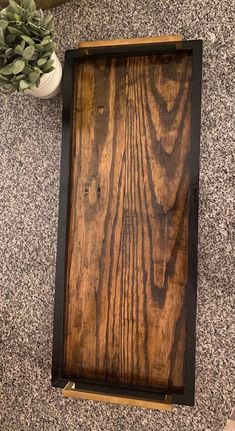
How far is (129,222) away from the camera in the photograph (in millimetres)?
961

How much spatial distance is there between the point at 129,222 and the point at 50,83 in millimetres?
378

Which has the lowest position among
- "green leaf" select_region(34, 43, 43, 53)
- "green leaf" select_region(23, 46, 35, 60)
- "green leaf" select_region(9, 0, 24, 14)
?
"green leaf" select_region(23, 46, 35, 60)

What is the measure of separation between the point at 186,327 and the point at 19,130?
25.7 inches

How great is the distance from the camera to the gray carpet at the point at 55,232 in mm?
930

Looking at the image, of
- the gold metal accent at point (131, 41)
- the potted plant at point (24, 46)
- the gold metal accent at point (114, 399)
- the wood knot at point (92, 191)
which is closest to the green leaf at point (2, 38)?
the potted plant at point (24, 46)

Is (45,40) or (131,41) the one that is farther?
(131,41)

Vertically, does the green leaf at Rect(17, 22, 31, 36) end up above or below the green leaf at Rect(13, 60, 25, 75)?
above

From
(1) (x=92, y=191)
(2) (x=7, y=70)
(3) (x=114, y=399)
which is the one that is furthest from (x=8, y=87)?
(3) (x=114, y=399)

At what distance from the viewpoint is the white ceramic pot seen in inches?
36.1

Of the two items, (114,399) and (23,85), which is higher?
(23,85)

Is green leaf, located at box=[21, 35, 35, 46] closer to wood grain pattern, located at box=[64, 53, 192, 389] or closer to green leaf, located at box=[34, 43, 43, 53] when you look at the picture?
green leaf, located at box=[34, 43, 43, 53]

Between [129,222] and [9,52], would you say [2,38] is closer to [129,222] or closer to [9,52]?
[9,52]

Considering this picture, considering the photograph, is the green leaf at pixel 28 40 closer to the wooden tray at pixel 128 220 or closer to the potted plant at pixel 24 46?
the potted plant at pixel 24 46

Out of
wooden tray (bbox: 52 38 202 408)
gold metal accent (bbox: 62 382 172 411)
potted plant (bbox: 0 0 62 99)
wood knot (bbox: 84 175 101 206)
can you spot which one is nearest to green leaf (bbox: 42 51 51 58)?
potted plant (bbox: 0 0 62 99)
